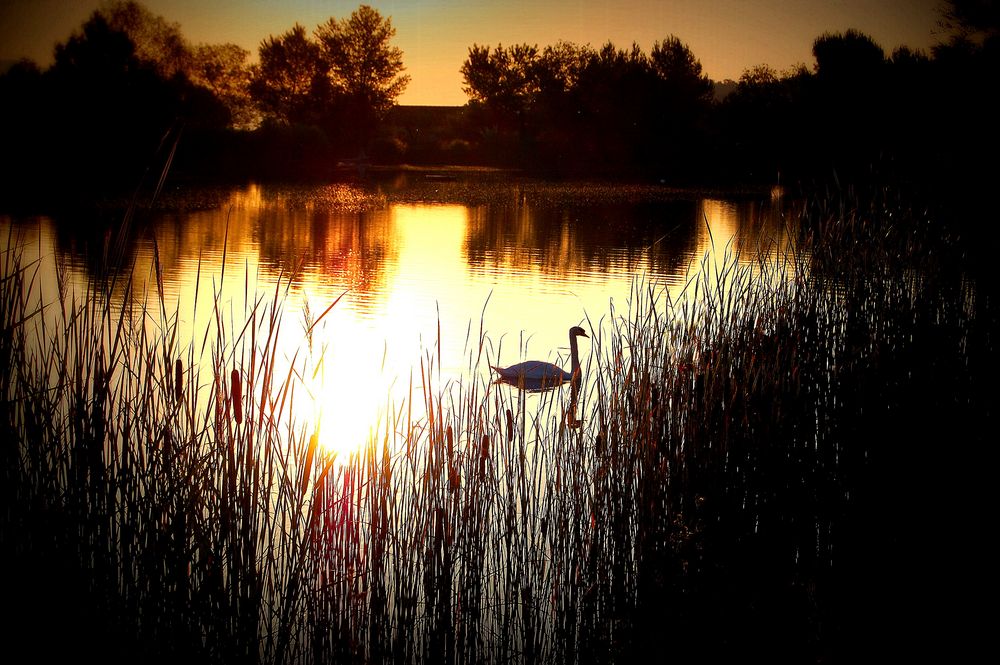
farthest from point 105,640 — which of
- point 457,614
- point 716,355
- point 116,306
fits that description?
point 116,306

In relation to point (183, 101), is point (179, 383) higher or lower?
lower

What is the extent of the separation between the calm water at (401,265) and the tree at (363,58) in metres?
20.0

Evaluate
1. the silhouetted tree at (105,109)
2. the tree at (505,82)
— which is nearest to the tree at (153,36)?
the silhouetted tree at (105,109)

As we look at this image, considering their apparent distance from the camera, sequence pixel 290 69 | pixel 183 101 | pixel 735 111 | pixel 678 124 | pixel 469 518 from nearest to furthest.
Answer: pixel 469 518
pixel 183 101
pixel 735 111
pixel 678 124
pixel 290 69

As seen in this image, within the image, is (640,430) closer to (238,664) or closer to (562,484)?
(562,484)

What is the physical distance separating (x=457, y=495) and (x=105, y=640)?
3.36ft

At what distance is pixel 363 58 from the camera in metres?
41.2

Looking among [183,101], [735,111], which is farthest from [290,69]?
[735,111]

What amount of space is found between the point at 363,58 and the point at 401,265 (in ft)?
105

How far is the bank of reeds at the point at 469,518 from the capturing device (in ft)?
7.92

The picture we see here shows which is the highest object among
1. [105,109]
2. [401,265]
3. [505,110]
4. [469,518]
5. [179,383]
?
[505,110]

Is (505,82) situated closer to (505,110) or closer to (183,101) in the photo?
(505,110)

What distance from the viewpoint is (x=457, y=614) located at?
2.70 m

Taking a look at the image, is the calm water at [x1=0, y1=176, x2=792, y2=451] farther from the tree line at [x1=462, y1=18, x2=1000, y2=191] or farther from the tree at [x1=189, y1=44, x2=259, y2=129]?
the tree at [x1=189, y1=44, x2=259, y2=129]
